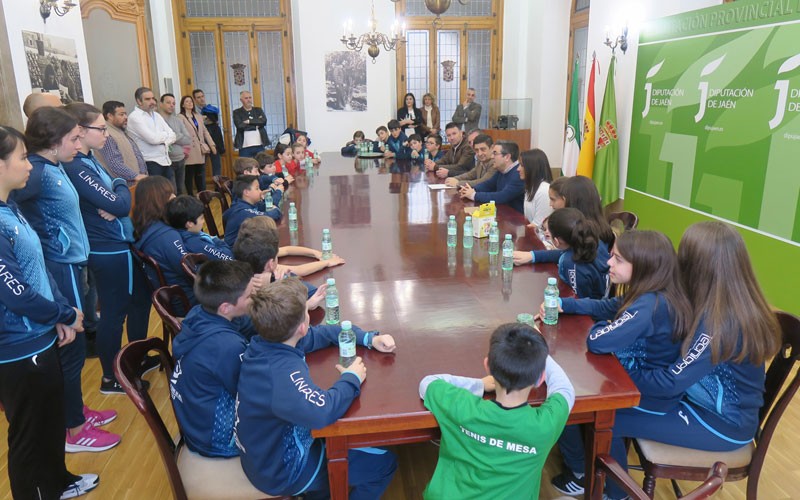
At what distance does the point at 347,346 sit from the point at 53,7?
16.4 ft

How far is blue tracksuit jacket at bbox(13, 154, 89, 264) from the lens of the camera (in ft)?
8.13

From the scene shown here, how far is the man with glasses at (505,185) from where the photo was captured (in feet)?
15.1

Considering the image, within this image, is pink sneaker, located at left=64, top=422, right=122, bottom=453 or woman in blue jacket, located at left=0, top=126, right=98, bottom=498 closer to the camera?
woman in blue jacket, located at left=0, top=126, right=98, bottom=498

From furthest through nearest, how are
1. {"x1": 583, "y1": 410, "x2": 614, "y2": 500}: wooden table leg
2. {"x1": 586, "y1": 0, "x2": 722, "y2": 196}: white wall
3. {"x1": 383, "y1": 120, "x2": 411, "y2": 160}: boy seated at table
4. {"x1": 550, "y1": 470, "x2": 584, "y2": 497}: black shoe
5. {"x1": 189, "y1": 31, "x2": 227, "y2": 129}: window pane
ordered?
1. {"x1": 189, "y1": 31, "x2": 227, "y2": 129}: window pane
2. {"x1": 383, "y1": 120, "x2": 411, "y2": 160}: boy seated at table
3. {"x1": 586, "y1": 0, "x2": 722, "y2": 196}: white wall
4. {"x1": 550, "y1": 470, "x2": 584, "y2": 497}: black shoe
5. {"x1": 583, "y1": 410, "x2": 614, "y2": 500}: wooden table leg

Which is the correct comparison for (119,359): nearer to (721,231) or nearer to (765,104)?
(721,231)

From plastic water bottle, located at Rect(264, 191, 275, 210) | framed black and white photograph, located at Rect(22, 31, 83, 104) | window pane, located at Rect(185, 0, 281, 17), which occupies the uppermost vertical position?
window pane, located at Rect(185, 0, 281, 17)

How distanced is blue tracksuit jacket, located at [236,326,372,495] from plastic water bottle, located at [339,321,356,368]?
0.64ft

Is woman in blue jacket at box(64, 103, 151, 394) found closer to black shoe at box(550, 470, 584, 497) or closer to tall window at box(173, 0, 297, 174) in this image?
black shoe at box(550, 470, 584, 497)

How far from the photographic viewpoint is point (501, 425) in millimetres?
1478

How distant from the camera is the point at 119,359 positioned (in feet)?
5.75

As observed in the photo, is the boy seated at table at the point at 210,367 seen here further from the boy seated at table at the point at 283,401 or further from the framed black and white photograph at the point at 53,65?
the framed black and white photograph at the point at 53,65

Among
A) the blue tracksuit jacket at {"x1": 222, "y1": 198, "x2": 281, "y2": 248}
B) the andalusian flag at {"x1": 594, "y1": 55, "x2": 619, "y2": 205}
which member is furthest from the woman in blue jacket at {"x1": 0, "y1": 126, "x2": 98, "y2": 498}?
the andalusian flag at {"x1": 594, "y1": 55, "x2": 619, "y2": 205}

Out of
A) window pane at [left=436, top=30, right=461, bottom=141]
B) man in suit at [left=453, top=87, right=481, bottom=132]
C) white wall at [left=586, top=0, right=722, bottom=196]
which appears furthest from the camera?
window pane at [left=436, top=30, right=461, bottom=141]

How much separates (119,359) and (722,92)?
4.92m
